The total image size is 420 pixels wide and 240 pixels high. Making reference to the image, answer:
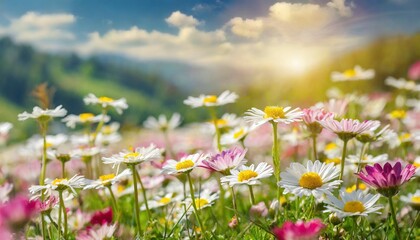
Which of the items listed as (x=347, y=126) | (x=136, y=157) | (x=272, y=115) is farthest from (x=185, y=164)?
(x=347, y=126)

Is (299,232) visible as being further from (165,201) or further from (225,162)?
Answer: (165,201)

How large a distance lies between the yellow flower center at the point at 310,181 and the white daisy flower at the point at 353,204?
1.7 inches

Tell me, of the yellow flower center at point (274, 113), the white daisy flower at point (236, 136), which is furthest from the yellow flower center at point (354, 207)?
the white daisy flower at point (236, 136)

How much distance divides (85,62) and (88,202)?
998cm

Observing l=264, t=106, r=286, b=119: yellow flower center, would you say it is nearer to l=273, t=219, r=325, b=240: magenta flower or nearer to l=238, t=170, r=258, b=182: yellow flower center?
l=238, t=170, r=258, b=182: yellow flower center

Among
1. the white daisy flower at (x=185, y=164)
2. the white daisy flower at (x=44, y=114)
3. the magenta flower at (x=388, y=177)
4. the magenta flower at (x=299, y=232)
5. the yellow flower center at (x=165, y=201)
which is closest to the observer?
the magenta flower at (x=299, y=232)

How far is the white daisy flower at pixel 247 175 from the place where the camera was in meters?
1.45

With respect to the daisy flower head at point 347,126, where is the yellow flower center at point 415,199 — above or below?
below

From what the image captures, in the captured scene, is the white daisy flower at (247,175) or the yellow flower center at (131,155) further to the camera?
the yellow flower center at (131,155)

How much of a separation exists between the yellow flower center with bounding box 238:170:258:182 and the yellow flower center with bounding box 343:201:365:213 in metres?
0.23

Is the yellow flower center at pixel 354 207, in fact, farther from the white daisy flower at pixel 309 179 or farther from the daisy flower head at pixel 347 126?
the daisy flower head at pixel 347 126

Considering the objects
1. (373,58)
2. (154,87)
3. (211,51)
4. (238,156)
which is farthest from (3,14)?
(154,87)

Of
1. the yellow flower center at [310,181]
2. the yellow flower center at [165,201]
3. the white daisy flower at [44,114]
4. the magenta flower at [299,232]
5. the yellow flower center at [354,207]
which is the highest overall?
the white daisy flower at [44,114]

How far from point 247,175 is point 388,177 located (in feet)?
1.06
